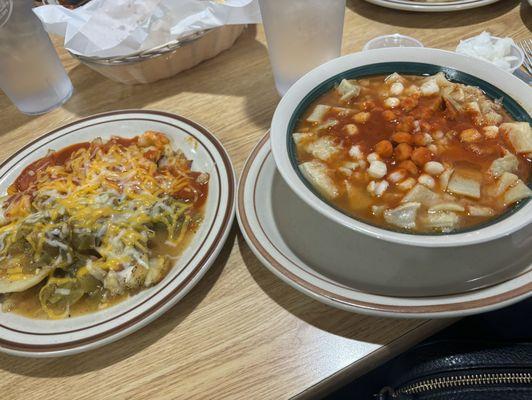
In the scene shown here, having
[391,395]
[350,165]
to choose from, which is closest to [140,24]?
[350,165]

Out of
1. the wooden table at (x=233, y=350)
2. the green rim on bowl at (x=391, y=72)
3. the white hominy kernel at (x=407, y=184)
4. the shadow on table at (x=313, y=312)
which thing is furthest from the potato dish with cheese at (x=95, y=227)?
the white hominy kernel at (x=407, y=184)

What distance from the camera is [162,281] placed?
1262mm

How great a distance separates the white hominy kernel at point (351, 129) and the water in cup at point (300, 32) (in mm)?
518

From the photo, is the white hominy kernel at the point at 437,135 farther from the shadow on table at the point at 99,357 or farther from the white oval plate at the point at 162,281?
the shadow on table at the point at 99,357

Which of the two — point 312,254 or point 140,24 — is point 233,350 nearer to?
point 312,254

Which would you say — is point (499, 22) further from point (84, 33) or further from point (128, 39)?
point (84, 33)

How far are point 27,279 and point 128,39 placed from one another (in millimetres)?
1000

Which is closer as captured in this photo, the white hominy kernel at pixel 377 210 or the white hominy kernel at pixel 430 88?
the white hominy kernel at pixel 377 210

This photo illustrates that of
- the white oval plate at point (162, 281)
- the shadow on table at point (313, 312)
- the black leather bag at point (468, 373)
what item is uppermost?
the white oval plate at point (162, 281)

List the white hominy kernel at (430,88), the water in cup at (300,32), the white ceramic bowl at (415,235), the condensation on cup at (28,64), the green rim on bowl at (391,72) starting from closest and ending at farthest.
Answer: the white ceramic bowl at (415,235), the green rim on bowl at (391,72), the white hominy kernel at (430,88), the water in cup at (300,32), the condensation on cup at (28,64)

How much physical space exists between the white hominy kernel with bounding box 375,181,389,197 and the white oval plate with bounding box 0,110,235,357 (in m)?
0.44

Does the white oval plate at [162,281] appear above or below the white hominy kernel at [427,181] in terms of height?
below

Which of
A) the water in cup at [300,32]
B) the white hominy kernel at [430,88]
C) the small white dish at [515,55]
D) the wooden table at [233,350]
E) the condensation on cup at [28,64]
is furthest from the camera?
the condensation on cup at [28,64]

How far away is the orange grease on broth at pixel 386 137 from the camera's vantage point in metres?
1.11
